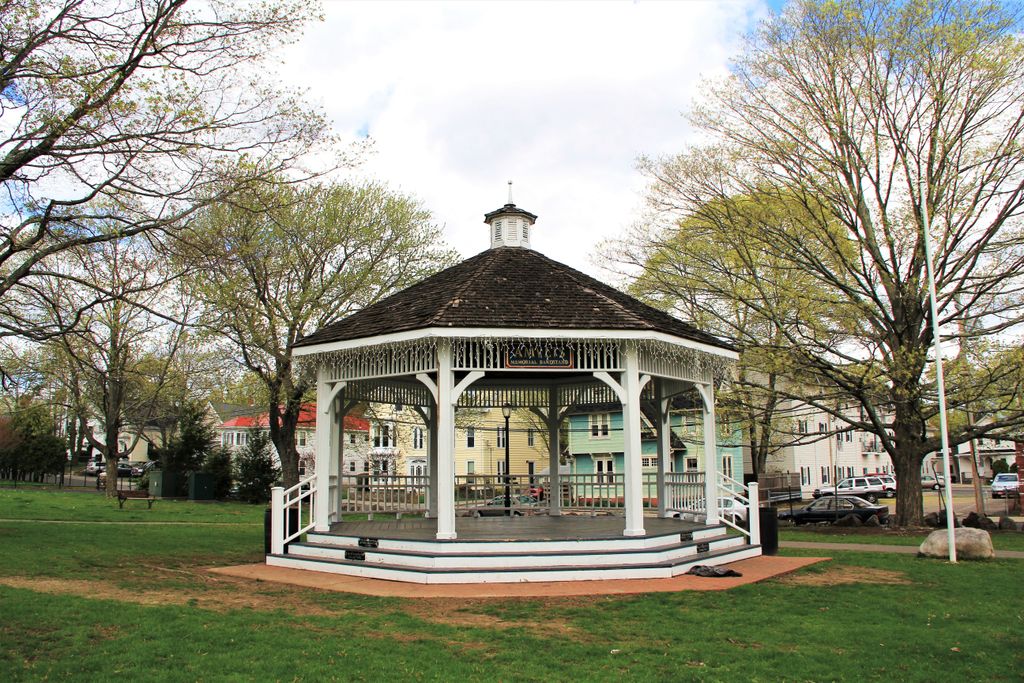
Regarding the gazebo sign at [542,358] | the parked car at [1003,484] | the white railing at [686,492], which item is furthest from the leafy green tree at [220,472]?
the parked car at [1003,484]

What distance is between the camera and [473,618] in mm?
9500

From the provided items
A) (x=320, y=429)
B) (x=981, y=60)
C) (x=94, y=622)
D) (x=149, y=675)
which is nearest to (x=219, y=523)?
(x=320, y=429)

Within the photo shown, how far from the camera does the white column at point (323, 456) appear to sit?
48.3ft

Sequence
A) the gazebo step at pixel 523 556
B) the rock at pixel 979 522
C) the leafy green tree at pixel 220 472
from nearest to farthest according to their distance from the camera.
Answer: the gazebo step at pixel 523 556
the rock at pixel 979 522
the leafy green tree at pixel 220 472

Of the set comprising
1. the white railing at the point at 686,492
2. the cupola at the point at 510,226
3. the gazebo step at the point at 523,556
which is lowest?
the gazebo step at the point at 523,556

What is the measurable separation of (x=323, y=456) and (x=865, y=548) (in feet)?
41.4

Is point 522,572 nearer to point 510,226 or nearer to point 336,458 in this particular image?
point 336,458

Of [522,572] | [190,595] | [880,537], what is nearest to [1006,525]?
[880,537]

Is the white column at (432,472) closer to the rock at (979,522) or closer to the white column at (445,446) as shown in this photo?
the white column at (445,446)

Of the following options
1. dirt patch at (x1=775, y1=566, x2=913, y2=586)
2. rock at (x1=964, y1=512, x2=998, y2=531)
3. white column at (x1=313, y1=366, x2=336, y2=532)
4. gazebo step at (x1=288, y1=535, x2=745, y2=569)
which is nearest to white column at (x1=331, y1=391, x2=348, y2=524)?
white column at (x1=313, y1=366, x2=336, y2=532)

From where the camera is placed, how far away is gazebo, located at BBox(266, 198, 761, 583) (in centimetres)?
1264

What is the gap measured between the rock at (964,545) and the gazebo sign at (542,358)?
849cm

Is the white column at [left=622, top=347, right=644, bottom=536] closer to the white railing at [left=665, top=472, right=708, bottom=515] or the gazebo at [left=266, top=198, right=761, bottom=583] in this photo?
the gazebo at [left=266, top=198, right=761, bottom=583]

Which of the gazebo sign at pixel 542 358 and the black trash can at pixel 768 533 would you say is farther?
the black trash can at pixel 768 533
